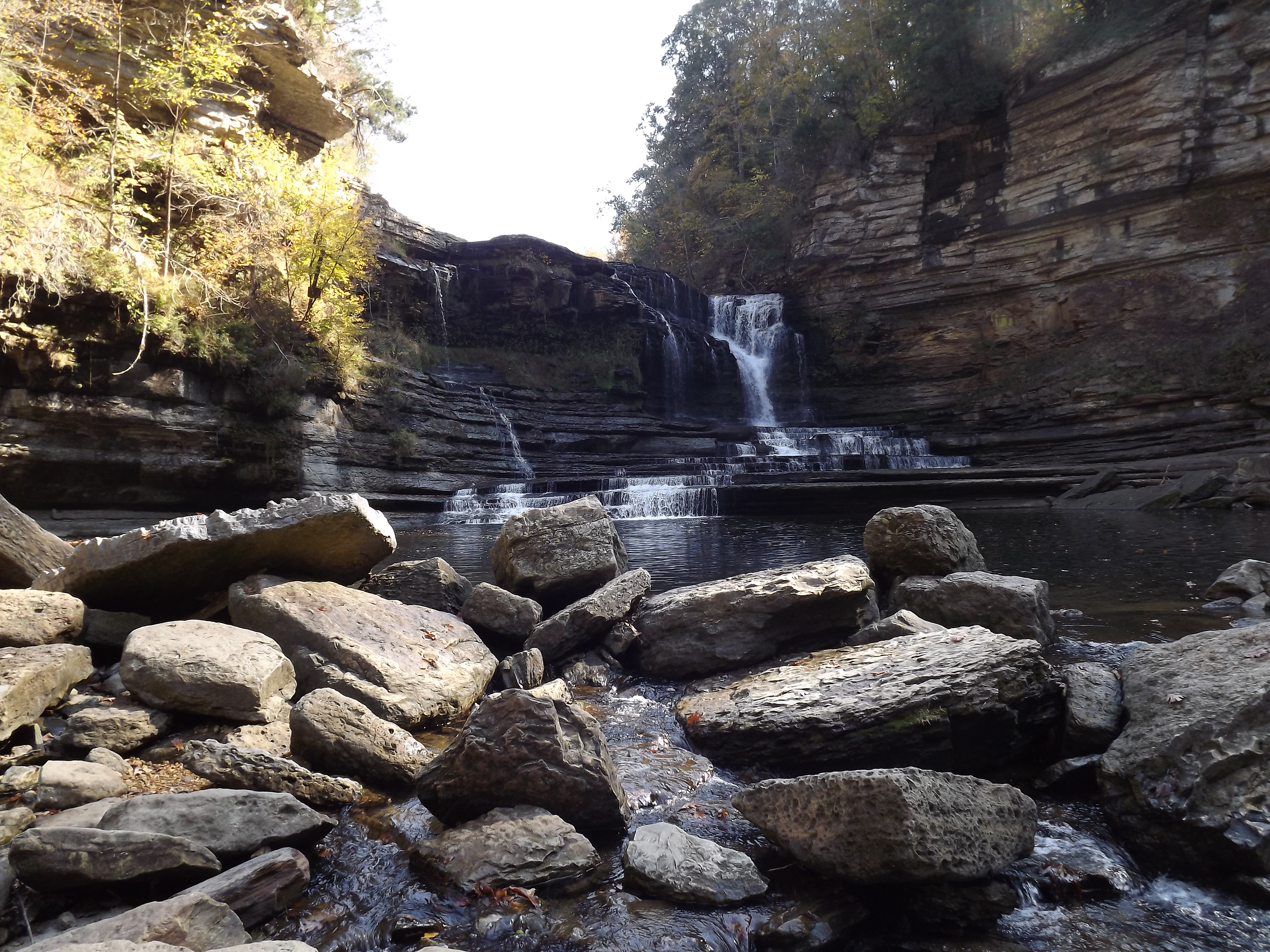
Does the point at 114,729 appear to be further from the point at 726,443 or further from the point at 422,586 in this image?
the point at 726,443

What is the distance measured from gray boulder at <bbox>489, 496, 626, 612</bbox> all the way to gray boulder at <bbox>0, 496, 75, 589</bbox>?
3183mm

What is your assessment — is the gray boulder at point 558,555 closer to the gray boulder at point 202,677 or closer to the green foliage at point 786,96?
the gray boulder at point 202,677

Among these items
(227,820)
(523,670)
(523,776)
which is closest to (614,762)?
(523,776)

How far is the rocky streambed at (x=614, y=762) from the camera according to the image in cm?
233

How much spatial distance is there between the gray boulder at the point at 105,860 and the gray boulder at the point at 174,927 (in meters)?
0.16

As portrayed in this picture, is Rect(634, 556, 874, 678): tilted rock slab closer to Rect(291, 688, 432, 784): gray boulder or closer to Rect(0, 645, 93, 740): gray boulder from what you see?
Rect(291, 688, 432, 784): gray boulder

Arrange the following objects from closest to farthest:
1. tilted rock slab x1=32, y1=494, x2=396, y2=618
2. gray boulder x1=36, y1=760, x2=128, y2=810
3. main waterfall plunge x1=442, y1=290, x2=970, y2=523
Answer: gray boulder x1=36, y1=760, x2=128, y2=810 → tilted rock slab x1=32, y1=494, x2=396, y2=618 → main waterfall plunge x1=442, y1=290, x2=970, y2=523

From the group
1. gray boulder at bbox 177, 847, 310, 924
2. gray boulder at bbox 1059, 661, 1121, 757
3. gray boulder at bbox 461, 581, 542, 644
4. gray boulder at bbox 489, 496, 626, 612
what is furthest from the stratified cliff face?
gray boulder at bbox 177, 847, 310, 924

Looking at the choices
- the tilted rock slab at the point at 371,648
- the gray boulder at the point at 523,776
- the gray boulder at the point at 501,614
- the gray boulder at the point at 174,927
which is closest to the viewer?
the gray boulder at the point at 174,927

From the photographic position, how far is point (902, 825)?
2.34m

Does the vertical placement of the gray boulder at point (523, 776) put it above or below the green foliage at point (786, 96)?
below

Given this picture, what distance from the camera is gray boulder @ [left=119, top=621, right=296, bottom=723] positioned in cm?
361

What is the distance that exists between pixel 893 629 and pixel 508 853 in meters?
2.99

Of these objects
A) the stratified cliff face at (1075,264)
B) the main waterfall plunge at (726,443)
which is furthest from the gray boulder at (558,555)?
the stratified cliff face at (1075,264)
